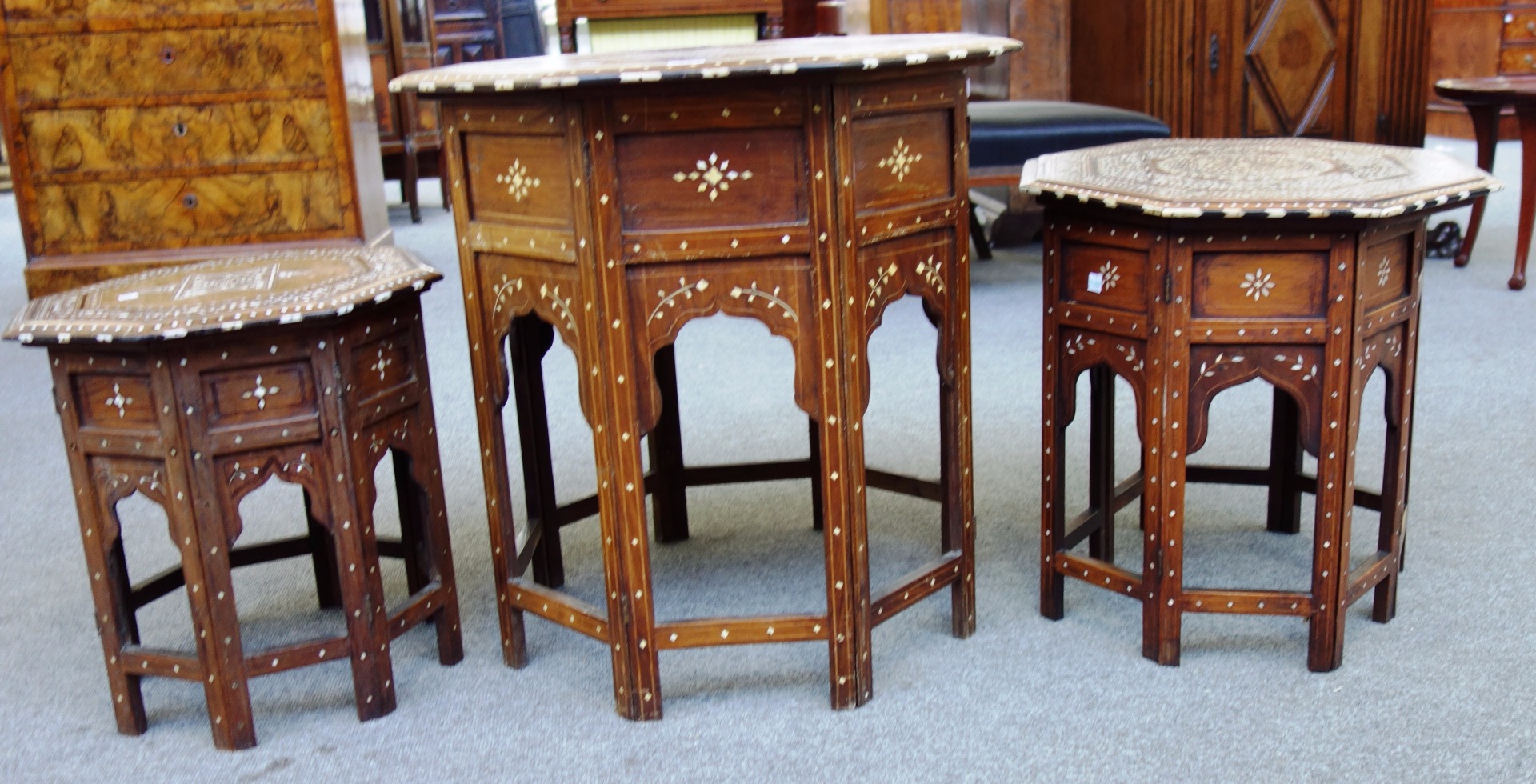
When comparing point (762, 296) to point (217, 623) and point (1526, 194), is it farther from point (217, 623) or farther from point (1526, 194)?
point (1526, 194)

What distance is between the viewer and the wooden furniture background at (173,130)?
13.8 feet

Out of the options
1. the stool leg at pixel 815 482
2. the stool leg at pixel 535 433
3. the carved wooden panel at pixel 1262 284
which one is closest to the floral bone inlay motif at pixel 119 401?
the stool leg at pixel 535 433

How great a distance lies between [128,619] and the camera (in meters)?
2.15

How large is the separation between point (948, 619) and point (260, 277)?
129 cm

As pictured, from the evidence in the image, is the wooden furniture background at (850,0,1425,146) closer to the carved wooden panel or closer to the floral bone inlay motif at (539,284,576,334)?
the carved wooden panel

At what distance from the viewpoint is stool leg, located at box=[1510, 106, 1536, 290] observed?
181 inches

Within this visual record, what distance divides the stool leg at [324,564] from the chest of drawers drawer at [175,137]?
84.2 inches

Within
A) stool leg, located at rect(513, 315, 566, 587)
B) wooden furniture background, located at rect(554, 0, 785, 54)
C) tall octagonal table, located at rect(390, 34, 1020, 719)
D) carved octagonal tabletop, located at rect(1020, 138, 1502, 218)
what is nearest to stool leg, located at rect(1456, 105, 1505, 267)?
wooden furniture background, located at rect(554, 0, 785, 54)

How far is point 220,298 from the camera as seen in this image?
6.39 feet

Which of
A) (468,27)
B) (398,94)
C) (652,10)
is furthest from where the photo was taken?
(468,27)

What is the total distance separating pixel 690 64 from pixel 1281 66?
437cm

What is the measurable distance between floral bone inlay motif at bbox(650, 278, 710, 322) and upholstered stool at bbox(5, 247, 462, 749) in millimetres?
414

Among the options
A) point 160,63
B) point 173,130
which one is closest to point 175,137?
point 173,130

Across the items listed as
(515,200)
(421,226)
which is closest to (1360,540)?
(515,200)
